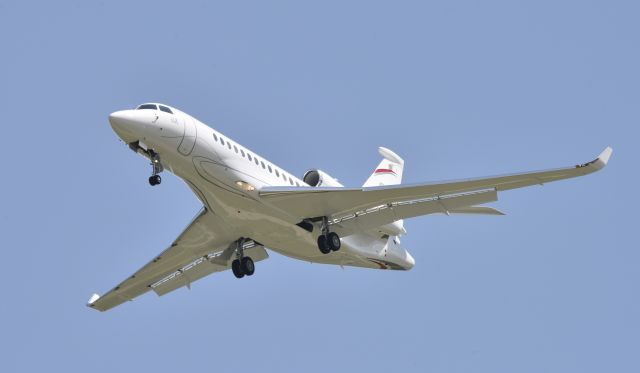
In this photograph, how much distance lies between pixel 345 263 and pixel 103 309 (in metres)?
7.54

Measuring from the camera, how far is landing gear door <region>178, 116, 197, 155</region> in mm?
28188

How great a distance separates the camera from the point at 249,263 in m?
32.0

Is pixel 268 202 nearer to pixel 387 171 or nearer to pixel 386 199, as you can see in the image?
pixel 386 199

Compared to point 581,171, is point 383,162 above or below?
above

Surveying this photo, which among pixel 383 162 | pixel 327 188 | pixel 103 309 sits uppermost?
pixel 383 162

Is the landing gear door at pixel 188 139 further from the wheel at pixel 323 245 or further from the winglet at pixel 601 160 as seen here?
the winglet at pixel 601 160

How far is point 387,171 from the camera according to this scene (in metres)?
35.4

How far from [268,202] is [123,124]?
14.1 feet

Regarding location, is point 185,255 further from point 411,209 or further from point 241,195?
point 411,209

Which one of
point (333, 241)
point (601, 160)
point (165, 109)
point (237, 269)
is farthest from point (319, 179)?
point (601, 160)

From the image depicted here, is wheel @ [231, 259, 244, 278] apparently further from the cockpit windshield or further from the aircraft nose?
the aircraft nose

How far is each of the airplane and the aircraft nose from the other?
0.02 metres

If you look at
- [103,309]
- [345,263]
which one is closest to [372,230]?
[345,263]

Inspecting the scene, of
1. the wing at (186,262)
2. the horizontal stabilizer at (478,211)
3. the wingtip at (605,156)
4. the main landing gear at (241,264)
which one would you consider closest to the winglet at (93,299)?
the wing at (186,262)
